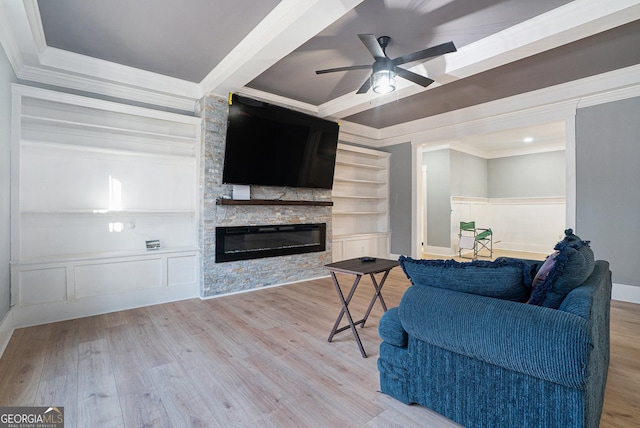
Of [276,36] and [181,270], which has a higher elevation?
[276,36]

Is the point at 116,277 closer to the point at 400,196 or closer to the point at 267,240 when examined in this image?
the point at 267,240

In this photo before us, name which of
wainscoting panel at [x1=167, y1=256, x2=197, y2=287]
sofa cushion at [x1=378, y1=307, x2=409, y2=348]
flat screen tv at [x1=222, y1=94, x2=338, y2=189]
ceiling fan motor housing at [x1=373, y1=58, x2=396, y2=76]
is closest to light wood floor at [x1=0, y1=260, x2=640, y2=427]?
sofa cushion at [x1=378, y1=307, x2=409, y2=348]

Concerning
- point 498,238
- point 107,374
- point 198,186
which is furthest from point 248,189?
point 498,238

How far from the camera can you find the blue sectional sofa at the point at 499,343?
1197mm

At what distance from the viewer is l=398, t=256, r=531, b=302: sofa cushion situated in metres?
1.45

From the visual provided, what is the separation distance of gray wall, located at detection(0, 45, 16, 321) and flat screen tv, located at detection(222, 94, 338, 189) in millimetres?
1978

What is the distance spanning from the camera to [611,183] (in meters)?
3.89

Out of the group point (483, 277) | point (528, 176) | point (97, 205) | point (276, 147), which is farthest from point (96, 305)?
point (528, 176)

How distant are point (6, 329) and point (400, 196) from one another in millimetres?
5906

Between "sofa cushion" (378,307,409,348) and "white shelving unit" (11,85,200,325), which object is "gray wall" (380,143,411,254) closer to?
"white shelving unit" (11,85,200,325)

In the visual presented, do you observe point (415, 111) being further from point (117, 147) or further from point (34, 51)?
point (34, 51)

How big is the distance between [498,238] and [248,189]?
7.54 meters

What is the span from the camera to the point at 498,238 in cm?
857

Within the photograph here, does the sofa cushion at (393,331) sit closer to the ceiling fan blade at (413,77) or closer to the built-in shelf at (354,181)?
the ceiling fan blade at (413,77)
